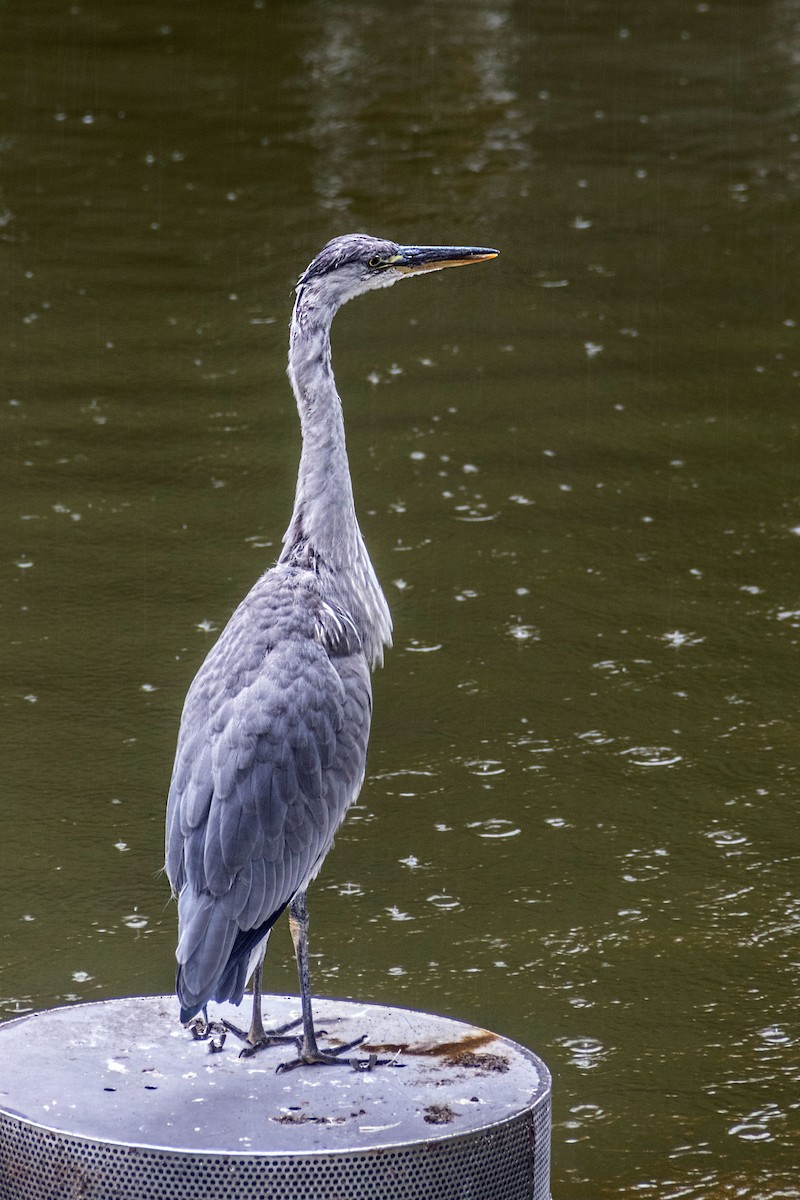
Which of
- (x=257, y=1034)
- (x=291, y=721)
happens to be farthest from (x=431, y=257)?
(x=257, y=1034)

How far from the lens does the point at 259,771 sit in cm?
354

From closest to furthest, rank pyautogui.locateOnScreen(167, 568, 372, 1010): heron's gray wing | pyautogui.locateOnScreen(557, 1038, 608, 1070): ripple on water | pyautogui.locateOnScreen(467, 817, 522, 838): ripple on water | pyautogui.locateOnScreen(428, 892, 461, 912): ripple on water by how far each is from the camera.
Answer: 1. pyautogui.locateOnScreen(167, 568, 372, 1010): heron's gray wing
2. pyautogui.locateOnScreen(557, 1038, 608, 1070): ripple on water
3. pyautogui.locateOnScreen(428, 892, 461, 912): ripple on water
4. pyautogui.locateOnScreen(467, 817, 522, 838): ripple on water

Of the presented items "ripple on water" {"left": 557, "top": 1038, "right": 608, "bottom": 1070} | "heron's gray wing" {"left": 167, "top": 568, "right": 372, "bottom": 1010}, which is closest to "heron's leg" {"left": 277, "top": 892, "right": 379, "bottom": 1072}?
"heron's gray wing" {"left": 167, "top": 568, "right": 372, "bottom": 1010}

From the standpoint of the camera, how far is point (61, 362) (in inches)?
352

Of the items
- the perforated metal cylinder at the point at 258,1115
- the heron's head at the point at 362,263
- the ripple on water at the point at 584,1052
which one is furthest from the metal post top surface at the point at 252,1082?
the heron's head at the point at 362,263

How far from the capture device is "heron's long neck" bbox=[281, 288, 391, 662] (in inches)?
153

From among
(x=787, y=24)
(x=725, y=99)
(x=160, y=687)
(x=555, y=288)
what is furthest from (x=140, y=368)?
(x=787, y=24)

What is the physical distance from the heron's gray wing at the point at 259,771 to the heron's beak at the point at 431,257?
0.71 meters

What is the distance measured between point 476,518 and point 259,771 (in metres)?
4.05

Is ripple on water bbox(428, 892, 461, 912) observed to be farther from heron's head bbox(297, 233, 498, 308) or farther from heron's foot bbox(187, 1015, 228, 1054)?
heron's head bbox(297, 233, 498, 308)

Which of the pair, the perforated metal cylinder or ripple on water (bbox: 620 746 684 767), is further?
ripple on water (bbox: 620 746 684 767)

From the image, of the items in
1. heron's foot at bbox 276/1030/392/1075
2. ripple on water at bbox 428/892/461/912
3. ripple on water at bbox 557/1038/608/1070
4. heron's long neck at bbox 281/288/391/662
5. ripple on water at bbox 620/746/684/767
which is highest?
heron's long neck at bbox 281/288/391/662

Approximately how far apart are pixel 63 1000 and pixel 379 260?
1.89 m

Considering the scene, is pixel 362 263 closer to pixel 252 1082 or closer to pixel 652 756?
pixel 252 1082
